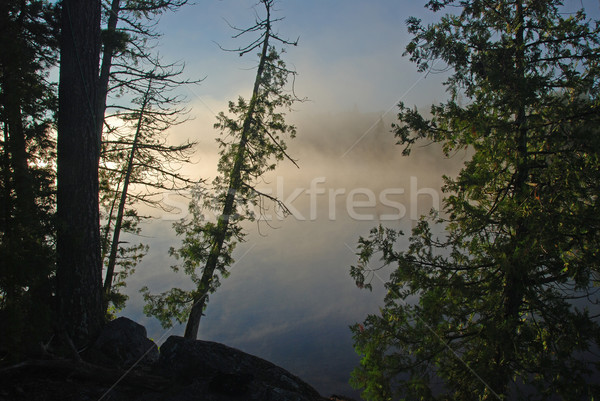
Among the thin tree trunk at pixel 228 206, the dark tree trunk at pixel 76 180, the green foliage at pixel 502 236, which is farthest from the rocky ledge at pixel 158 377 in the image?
the thin tree trunk at pixel 228 206

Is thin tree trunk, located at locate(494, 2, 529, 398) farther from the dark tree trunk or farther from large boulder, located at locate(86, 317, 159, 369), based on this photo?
the dark tree trunk

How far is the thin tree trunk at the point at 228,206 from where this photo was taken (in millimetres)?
12118

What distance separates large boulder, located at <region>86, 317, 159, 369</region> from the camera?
20.5 feet

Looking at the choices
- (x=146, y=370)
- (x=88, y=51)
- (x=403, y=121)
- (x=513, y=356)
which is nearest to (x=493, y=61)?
(x=403, y=121)

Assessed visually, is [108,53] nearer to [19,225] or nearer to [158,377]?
[19,225]

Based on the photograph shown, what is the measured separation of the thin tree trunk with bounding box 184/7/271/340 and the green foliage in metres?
6.41

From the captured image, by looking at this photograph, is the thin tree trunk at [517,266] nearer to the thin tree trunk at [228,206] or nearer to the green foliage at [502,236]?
the green foliage at [502,236]

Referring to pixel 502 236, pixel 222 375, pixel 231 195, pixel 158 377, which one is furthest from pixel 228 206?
pixel 502 236

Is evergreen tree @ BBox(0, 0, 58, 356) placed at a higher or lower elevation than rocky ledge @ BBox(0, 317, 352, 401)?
higher

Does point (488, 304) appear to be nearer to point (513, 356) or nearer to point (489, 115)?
point (513, 356)

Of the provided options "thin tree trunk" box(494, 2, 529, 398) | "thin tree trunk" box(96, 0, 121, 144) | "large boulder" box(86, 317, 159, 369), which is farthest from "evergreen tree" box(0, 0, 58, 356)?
"thin tree trunk" box(494, 2, 529, 398)

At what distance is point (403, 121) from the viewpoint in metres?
8.23

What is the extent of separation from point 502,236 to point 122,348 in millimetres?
8018

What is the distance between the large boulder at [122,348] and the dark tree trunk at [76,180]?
347 millimetres
